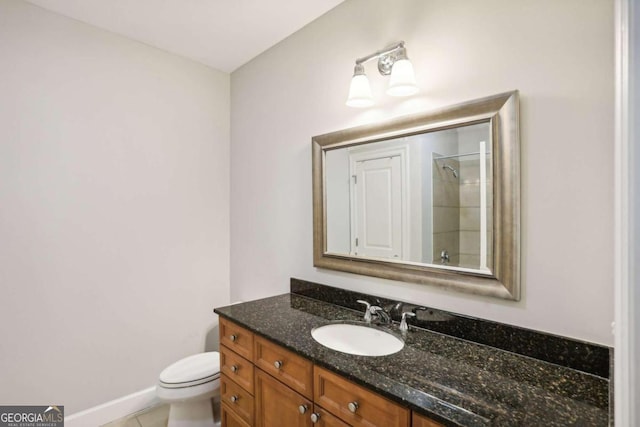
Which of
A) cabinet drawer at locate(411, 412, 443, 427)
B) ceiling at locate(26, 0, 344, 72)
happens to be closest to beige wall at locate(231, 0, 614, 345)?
ceiling at locate(26, 0, 344, 72)

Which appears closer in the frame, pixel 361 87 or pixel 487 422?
pixel 487 422

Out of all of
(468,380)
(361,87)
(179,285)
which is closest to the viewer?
(468,380)

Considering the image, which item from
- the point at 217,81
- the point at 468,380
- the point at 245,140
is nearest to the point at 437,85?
the point at 468,380

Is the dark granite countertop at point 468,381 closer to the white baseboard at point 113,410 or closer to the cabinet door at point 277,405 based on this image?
the cabinet door at point 277,405

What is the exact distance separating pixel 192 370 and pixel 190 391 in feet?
0.54

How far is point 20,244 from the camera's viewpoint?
1.82 meters

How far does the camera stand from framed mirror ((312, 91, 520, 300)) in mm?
1228

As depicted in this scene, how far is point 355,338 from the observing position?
4.99 ft

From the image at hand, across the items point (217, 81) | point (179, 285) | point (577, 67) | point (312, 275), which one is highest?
point (217, 81)

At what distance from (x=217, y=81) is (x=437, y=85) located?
6.18 ft

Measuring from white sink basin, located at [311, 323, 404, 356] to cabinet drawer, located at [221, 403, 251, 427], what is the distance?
0.58m

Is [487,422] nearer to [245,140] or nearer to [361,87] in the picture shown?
[361,87]

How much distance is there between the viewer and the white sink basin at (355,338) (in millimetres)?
1426

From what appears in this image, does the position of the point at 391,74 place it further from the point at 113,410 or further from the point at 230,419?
the point at 113,410
